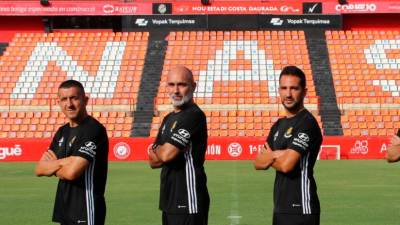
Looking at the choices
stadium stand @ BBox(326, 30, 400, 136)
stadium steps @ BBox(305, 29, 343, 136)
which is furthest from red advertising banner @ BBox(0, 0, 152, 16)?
stadium stand @ BBox(326, 30, 400, 136)

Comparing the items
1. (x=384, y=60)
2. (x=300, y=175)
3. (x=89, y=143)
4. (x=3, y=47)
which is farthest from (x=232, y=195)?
(x=3, y=47)

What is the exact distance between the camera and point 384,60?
40.4 metres

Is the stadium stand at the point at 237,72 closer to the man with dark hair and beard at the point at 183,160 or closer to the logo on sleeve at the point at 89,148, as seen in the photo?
the man with dark hair and beard at the point at 183,160

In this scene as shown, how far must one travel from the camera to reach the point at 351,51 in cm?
4128

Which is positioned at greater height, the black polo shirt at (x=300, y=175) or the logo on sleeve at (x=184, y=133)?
the logo on sleeve at (x=184, y=133)

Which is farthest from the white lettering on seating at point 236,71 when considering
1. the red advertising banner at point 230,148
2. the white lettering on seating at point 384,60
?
the red advertising banner at point 230,148

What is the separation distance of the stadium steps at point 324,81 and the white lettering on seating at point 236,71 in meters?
2.06

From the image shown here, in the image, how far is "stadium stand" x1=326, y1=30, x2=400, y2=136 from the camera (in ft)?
115

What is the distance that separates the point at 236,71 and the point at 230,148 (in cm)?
1009

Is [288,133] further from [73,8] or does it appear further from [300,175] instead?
[73,8]

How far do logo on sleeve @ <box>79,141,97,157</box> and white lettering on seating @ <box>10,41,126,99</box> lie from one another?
3136 cm

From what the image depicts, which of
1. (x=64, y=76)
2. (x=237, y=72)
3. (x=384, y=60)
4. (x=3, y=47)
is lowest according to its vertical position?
(x=64, y=76)

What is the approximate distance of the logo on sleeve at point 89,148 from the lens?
22.4 ft

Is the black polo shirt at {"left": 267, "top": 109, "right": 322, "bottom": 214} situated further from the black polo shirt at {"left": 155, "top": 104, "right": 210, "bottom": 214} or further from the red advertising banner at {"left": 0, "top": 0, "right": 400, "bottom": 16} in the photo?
the red advertising banner at {"left": 0, "top": 0, "right": 400, "bottom": 16}
